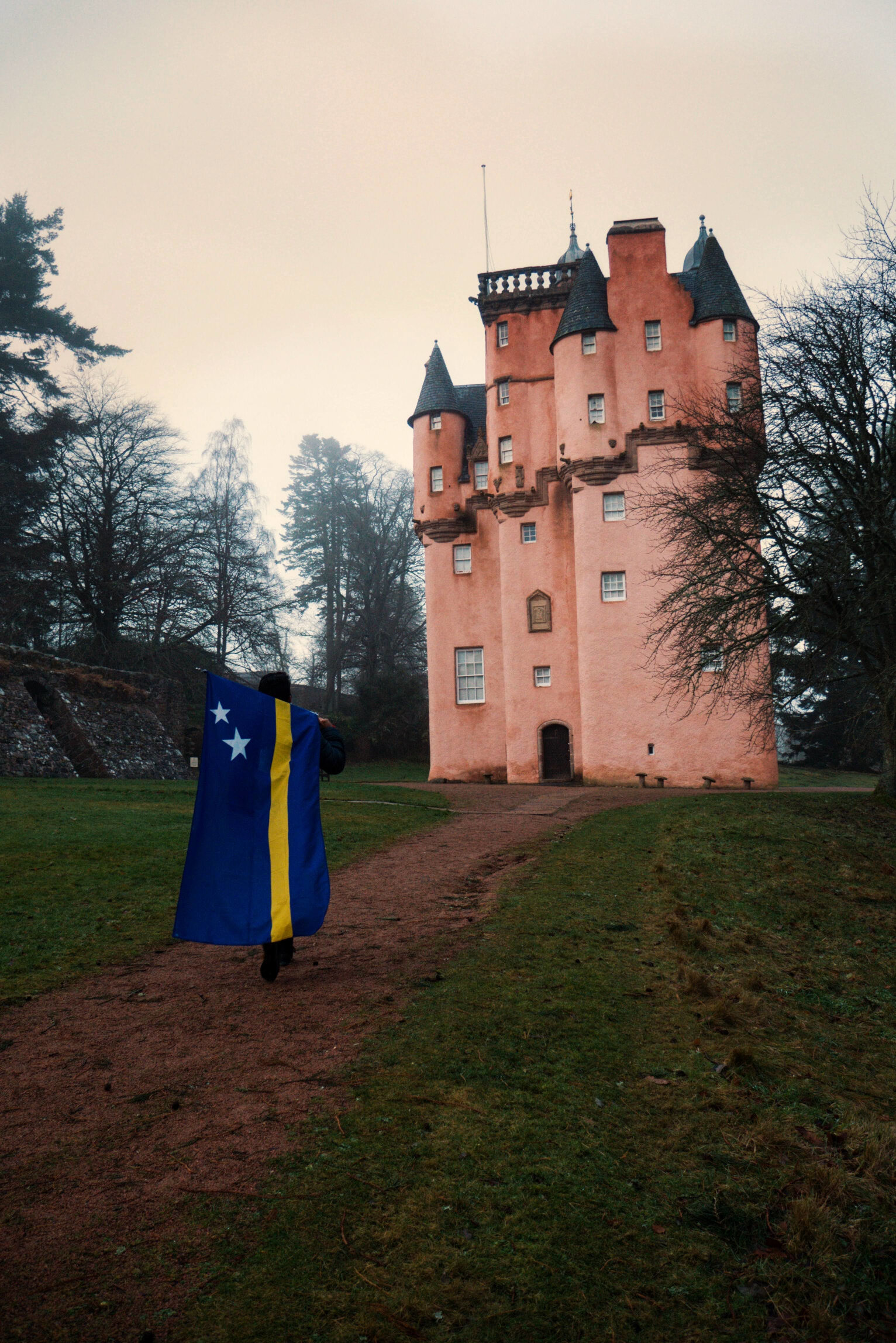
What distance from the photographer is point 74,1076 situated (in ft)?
15.3

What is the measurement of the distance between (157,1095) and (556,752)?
28124 mm

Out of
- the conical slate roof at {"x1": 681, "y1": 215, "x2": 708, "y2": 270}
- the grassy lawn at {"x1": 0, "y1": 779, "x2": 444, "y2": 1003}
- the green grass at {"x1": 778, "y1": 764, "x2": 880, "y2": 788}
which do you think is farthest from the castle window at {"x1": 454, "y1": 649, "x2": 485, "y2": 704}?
the conical slate roof at {"x1": 681, "y1": 215, "x2": 708, "y2": 270}

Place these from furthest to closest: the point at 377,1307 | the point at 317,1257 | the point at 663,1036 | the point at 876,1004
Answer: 1. the point at 876,1004
2. the point at 663,1036
3. the point at 317,1257
4. the point at 377,1307

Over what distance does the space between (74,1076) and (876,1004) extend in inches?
249

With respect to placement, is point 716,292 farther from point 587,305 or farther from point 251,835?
point 251,835

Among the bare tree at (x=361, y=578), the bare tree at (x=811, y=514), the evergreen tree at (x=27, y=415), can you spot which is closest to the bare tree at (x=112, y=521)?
the evergreen tree at (x=27, y=415)

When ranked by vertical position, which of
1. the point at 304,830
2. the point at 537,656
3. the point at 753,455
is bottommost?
the point at 304,830

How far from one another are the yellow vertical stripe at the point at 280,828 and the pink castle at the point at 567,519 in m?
21.2

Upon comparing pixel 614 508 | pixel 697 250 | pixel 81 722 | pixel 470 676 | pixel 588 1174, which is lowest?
pixel 588 1174

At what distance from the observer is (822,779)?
37562 millimetres

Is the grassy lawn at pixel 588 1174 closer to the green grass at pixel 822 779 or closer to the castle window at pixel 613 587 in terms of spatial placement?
the castle window at pixel 613 587

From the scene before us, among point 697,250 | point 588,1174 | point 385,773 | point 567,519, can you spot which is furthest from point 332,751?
point 697,250

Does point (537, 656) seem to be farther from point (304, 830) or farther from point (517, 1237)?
point (517, 1237)

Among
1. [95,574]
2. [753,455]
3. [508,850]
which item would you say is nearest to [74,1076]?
[508,850]
